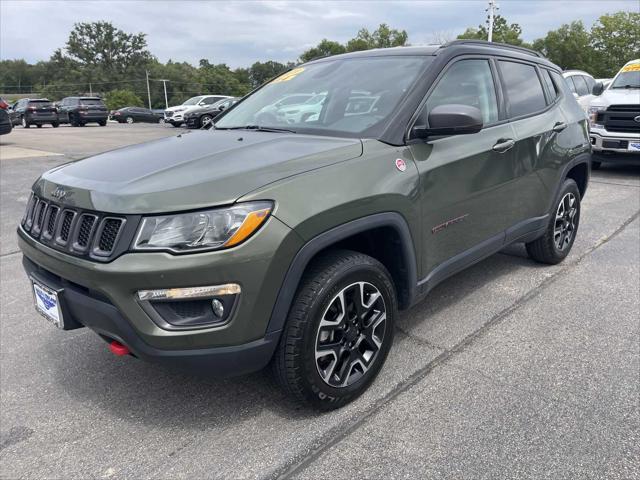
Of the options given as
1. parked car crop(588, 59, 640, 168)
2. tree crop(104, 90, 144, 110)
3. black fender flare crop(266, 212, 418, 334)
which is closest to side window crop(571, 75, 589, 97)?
parked car crop(588, 59, 640, 168)

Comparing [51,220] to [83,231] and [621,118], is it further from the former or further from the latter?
[621,118]

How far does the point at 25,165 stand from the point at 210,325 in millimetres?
10487

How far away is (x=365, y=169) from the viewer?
2.54 m

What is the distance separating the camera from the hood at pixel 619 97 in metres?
8.92

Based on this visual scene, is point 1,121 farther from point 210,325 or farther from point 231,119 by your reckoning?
point 210,325

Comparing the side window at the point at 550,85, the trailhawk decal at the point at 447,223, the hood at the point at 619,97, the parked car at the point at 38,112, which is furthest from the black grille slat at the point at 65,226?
the parked car at the point at 38,112

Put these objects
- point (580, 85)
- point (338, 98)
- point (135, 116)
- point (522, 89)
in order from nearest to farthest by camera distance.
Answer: point (338, 98), point (522, 89), point (580, 85), point (135, 116)

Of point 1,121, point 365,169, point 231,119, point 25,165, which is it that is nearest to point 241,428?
point 365,169

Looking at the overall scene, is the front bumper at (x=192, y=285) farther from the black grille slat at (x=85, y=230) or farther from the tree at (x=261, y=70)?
the tree at (x=261, y=70)

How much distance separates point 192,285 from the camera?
2.04 metres

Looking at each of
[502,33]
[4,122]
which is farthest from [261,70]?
[4,122]

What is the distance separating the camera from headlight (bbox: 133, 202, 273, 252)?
2059mm

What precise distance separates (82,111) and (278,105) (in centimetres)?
3067

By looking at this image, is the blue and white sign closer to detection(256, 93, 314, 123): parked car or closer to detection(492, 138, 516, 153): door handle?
detection(256, 93, 314, 123): parked car
